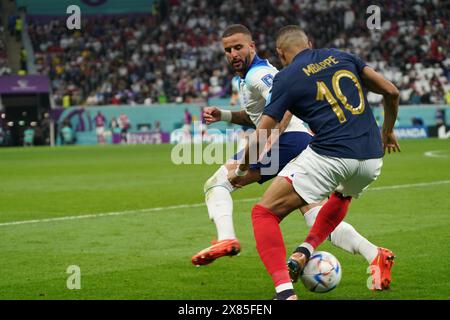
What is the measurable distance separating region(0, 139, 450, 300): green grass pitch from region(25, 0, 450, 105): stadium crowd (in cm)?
2041

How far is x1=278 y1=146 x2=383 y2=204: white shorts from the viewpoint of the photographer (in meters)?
6.99

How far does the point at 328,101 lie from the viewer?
702cm

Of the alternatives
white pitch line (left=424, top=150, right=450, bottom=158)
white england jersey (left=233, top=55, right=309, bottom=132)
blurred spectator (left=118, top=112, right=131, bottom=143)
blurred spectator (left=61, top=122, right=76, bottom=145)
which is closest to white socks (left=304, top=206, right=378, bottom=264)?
white england jersey (left=233, top=55, right=309, bottom=132)

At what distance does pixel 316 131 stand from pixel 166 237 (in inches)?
180

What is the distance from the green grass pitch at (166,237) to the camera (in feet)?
25.6

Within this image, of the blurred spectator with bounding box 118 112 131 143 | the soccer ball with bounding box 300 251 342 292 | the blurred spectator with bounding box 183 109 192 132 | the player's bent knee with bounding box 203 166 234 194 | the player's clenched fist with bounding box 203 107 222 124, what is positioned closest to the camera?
the soccer ball with bounding box 300 251 342 292

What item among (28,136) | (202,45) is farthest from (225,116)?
(202,45)

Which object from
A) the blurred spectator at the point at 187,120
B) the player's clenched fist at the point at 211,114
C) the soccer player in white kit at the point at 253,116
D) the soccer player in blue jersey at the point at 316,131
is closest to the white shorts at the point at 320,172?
the soccer player in blue jersey at the point at 316,131

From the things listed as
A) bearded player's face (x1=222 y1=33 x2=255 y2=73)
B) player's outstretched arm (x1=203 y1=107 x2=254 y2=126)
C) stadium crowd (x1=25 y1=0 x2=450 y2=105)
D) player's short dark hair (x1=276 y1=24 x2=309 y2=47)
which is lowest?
stadium crowd (x1=25 y1=0 x2=450 y2=105)

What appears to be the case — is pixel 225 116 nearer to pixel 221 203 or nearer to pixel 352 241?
→ pixel 221 203

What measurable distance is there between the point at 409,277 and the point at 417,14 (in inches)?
1483

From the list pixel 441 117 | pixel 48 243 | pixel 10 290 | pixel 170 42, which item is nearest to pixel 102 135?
pixel 170 42

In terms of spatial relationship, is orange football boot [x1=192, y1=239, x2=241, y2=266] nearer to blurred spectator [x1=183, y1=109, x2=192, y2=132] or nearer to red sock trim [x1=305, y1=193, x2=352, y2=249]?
red sock trim [x1=305, y1=193, x2=352, y2=249]

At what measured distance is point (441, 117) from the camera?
127ft
